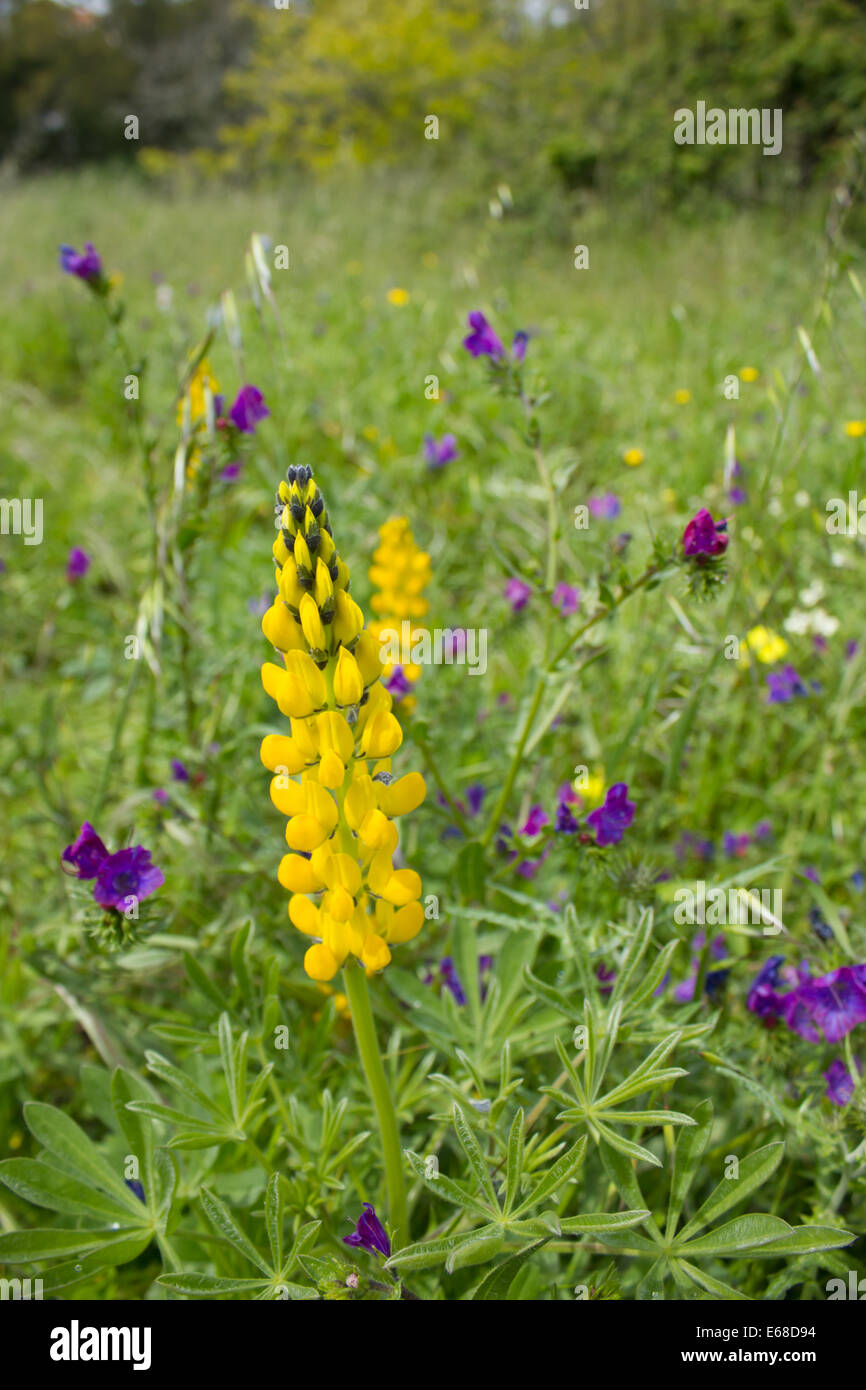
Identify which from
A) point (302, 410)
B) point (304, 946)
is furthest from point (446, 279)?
point (304, 946)

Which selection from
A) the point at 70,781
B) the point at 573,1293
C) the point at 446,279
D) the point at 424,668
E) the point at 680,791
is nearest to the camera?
the point at 573,1293

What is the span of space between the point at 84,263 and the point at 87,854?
1154 mm

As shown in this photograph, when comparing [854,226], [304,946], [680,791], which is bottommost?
[304,946]

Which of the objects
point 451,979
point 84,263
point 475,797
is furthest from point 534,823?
point 84,263

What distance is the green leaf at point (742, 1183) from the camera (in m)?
1.06

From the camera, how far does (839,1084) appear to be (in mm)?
1180

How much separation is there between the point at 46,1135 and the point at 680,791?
1511 mm

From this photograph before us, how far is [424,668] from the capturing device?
6.63 ft

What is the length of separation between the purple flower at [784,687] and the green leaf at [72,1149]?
154 cm

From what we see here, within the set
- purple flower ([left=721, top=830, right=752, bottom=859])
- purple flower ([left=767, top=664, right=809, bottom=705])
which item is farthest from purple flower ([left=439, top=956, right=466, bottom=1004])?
purple flower ([left=767, top=664, right=809, bottom=705])

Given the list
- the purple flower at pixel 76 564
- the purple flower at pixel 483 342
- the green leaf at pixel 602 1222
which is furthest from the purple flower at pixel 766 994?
the purple flower at pixel 76 564

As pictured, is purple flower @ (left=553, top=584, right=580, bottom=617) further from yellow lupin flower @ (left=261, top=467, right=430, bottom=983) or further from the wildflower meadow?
yellow lupin flower @ (left=261, top=467, right=430, bottom=983)

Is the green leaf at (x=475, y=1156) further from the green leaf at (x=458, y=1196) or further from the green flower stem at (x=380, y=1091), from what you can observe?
the green flower stem at (x=380, y=1091)

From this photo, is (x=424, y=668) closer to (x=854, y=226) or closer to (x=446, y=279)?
(x=446, y=279)
